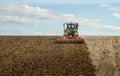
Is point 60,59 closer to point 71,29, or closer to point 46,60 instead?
point 46,60

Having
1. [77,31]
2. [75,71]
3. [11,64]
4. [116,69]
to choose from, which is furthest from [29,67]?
[77,31]

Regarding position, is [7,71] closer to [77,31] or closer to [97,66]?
[97,66]

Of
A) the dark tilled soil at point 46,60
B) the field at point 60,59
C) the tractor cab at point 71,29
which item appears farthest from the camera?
the tractor cab at point 71,29

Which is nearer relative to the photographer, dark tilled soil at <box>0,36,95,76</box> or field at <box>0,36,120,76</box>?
dark tilled soil at <box>0,36,95,76</box>

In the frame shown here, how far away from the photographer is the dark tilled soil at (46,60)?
2504 centimetres

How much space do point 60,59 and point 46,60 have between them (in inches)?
42.2

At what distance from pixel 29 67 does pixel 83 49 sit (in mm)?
8819

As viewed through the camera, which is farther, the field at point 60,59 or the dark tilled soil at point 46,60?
the field at point 60,59

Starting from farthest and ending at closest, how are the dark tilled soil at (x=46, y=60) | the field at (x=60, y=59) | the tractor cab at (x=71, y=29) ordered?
1. the tractor cab at (x=71, y=29)
2. the field at (x=60, y=59)
3. the dark tilled soil at (x=46, y=60)

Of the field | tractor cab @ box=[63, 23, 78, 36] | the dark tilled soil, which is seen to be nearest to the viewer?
the dark tilled soil

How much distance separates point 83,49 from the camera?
3406 centimetres

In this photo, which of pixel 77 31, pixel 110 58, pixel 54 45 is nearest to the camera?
pixel 110 58

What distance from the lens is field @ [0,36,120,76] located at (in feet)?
82.5

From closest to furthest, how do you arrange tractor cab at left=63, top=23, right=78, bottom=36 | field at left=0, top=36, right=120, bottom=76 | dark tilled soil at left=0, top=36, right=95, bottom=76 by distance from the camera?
dark tilled soil at left=0, top=36, right=95, bottom=76 < field at left=0, top=36, right=120, bottom=76 < tractor cab at left=63, top=23, right=78, bottom=36
